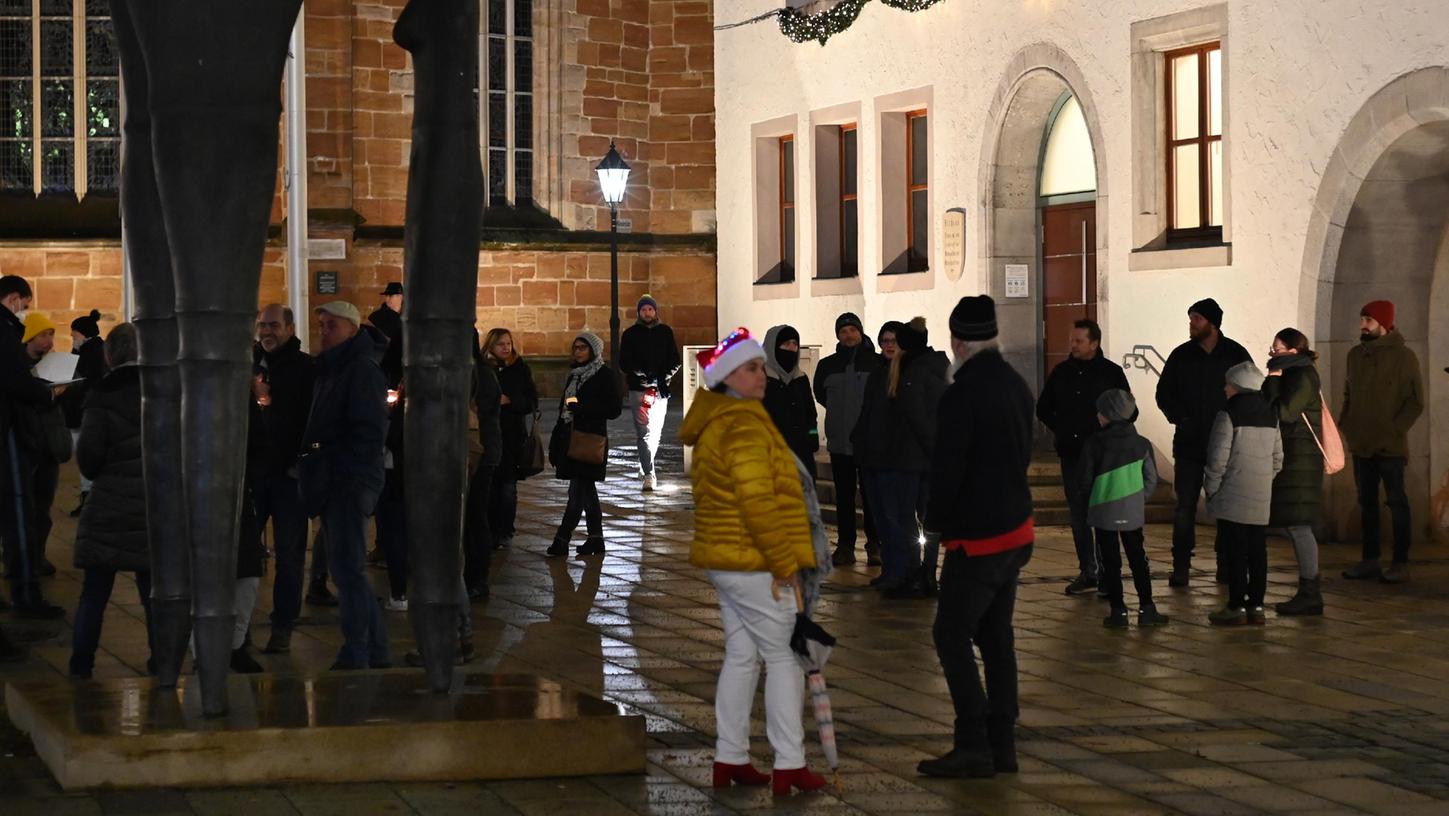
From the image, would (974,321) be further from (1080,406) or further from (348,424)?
(1080,406)

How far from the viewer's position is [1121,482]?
11.6 metres

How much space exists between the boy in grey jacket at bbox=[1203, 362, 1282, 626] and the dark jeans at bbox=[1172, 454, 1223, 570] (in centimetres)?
138

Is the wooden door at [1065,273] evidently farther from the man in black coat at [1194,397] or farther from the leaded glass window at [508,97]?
the leaded glass window at [508,97]

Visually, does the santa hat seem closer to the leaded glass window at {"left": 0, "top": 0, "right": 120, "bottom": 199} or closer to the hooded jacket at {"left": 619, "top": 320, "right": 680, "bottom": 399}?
the hooded jacket at {"left": 619, "top": 320, "right": 680, "bottom": 399}

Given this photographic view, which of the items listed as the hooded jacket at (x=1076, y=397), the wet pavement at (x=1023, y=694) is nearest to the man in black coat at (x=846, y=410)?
the wet pavement at (x=1023, y=694)

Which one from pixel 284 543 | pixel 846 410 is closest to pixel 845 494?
pixel 846 410

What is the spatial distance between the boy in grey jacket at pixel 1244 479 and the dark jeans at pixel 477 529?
4.04m

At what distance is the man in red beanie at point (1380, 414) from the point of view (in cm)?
1366

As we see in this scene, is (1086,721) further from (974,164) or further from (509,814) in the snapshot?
(974,164)

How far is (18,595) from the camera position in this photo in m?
12.0

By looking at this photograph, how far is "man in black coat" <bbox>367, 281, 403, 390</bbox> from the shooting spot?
39.1 ft

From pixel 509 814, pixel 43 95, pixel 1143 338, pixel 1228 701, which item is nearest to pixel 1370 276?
pixel 1143 338

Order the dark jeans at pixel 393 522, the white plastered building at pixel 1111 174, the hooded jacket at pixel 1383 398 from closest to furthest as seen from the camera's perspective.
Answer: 1. the dark jeans at pixel 393 522
2. the hooded jacket at pixel 1383 398
3. the white plastered building at pixel 1111 174

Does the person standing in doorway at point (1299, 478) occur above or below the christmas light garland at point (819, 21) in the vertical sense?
below
